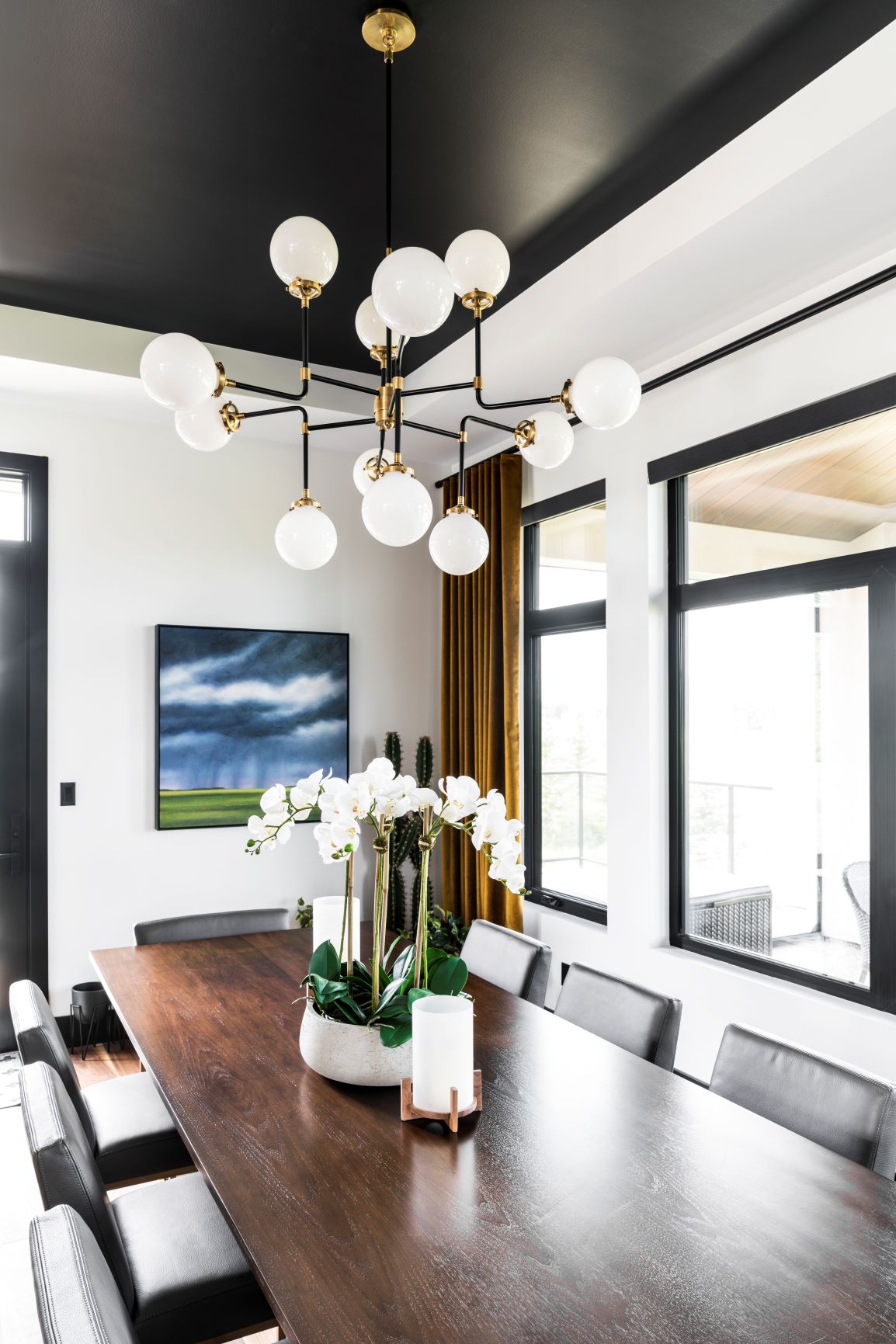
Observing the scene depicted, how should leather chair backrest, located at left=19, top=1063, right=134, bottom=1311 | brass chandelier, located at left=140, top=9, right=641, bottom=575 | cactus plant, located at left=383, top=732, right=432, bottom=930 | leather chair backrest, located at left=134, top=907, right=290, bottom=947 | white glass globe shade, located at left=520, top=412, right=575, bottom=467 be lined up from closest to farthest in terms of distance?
leather chair backrest, located at left=19, top=1063, right=134, bottom=1311 < brass chandelier, located at left=140, top=9, right=641, bottom=575 < white glass globe shade, located at left=520, top=412, right=575, bottom=467 < leather chair backrest, located at left=134, top=907, right=290, bottom=947 < cactus plant, located at left=383, top=732, right=432, bottom=930

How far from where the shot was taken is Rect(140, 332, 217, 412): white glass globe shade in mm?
1676

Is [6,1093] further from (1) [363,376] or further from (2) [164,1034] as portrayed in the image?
(1) [363,376]

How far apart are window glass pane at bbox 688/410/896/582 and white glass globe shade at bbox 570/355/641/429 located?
114 cm

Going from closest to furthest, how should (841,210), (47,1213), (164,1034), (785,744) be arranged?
1. (47,1213)
2. (164,1034)
3. (841,210)
4. (785,744)

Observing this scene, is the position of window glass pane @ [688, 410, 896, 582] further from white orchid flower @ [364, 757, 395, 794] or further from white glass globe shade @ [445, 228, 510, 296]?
white orchid flower @ [364, 757, 395, 794]

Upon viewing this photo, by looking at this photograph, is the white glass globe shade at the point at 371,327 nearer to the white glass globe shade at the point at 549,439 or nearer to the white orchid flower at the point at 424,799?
the white glass globe shade at the point at 549,439

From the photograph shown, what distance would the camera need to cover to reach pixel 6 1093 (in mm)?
3246

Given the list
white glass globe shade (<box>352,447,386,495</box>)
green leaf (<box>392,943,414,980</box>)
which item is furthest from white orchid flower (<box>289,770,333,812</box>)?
white glass globe shade (<box>352,447,386,495</box>)

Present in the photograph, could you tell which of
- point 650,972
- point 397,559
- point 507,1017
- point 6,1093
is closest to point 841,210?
point 507,1017

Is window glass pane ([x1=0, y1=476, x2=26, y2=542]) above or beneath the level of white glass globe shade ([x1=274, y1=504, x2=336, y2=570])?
above

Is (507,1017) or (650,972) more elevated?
(507,1017)

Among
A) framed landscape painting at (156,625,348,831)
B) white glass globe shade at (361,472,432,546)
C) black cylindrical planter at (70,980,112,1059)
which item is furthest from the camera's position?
framed landscape painting at (156,625,348,831)

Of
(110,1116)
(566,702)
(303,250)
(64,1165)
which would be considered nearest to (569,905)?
(566,702)

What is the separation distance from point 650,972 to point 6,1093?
7.71 feet
